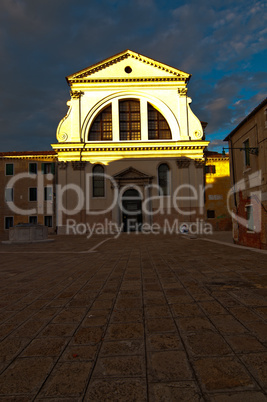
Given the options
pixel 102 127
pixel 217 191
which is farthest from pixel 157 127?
pixel 217 191

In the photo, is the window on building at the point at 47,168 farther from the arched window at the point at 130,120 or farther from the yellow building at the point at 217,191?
the yellow building at the point at 217,191

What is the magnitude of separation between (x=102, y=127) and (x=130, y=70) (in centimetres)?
682

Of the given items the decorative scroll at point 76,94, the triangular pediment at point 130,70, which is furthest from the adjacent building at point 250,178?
the decorative scroll at point 76,94

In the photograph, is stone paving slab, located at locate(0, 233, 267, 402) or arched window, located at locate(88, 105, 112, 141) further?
arched window, located at locate(88, 105, 112, 141)

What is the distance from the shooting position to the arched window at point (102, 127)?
29672mm

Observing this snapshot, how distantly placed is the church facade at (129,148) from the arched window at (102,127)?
105 mm

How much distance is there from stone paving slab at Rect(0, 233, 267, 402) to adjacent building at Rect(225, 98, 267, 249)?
274 inches

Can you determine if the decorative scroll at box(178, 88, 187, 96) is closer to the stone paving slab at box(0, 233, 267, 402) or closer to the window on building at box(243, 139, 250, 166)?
the window on building at box(243, 139, 250, 166)

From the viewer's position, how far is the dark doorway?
28.9 m

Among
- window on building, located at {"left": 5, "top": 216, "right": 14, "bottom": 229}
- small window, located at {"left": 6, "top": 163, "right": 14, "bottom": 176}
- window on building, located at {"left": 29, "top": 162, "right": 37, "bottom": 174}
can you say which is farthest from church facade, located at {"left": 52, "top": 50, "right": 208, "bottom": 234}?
window on building, located at {"left": 5, "top": 216, "right": 14, "bottom": 229}

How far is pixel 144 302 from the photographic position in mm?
4574

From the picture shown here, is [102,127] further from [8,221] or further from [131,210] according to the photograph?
[8,221]

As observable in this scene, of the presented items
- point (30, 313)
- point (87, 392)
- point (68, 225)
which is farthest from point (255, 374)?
point (68, 225)

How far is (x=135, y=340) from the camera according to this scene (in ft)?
10.4
